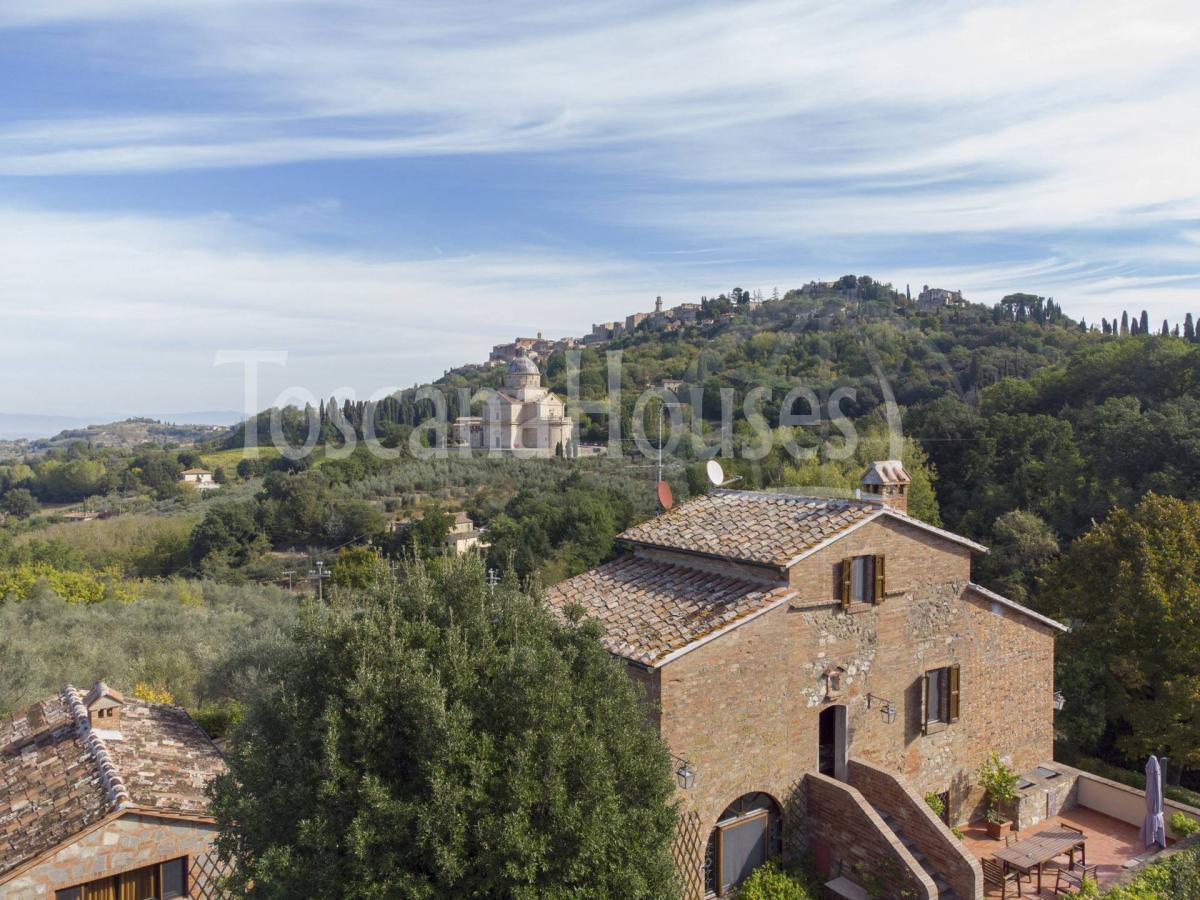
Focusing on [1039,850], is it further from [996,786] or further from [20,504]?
[20,504]

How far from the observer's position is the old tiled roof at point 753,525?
10.7 m

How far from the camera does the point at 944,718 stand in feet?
38.3

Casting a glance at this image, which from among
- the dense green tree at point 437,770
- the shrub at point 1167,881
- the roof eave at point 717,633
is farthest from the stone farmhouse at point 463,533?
the dense green tree at point 437,770

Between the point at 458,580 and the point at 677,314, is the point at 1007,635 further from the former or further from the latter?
the point at 677,314

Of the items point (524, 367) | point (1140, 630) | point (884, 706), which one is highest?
point (524, 367)

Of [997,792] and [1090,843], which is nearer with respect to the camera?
[1090,843]

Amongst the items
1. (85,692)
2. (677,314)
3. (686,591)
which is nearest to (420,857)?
(686,591)

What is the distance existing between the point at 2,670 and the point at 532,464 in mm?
46700

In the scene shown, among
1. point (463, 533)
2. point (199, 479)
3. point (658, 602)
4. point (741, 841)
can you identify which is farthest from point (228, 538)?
point (741, 841)

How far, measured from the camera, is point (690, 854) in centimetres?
919

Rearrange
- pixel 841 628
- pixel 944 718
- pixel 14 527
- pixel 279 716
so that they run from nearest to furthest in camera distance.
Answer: pixel 279 716 < pixel 841 628 < pixel 944 718 < pixel 14 527

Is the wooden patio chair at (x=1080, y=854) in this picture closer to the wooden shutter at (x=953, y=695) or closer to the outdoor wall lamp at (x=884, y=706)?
the wooden shutter at (x=953, y=695)

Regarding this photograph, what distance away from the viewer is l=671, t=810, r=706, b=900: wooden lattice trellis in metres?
9.04

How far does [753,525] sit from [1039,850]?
5848 millimetres
